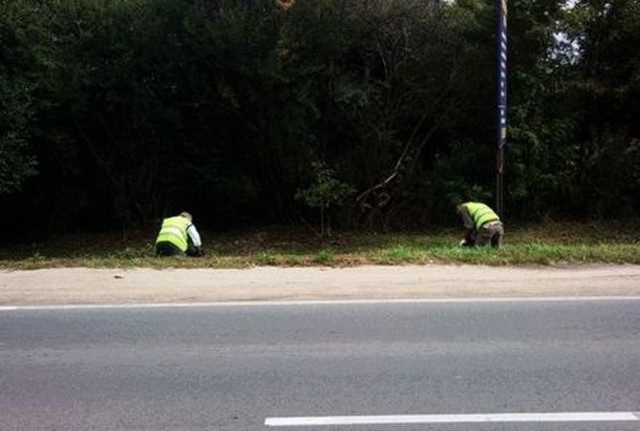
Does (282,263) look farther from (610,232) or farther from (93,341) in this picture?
(610,232)

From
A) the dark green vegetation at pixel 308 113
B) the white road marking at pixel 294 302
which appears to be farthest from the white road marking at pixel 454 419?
the dark green vegetation at pixel 308 113

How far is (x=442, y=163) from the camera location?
1891 cm

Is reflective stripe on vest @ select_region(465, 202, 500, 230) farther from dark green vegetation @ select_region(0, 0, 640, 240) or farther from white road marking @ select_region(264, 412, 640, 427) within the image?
white road marking @ select_region(264, 412, 640, 427)

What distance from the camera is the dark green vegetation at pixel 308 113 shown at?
57.8ft

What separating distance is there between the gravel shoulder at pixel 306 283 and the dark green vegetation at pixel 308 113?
219 inches

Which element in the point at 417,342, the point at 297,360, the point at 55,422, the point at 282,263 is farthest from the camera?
the point at 282,263

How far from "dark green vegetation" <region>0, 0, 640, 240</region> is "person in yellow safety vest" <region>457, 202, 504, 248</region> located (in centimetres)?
281

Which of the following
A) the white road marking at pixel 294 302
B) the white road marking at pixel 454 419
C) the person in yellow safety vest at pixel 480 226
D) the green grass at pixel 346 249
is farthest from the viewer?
the person in yellow safety vest at pixel 480 226

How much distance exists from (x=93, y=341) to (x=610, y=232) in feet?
44.2

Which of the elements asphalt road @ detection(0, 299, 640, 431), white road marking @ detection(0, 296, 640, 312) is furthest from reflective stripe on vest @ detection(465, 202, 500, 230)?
asphalt road @ detection(0, 299, 640, 431)

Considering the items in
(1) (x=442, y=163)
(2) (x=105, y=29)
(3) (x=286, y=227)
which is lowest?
(3) (x=286, y=227)

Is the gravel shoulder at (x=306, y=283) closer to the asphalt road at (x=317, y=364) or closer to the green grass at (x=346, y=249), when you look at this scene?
the green grass at (x=346, y=249)

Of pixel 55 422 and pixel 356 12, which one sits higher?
pixel 356 12

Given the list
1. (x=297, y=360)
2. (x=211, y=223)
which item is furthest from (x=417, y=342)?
(x=211, y=223)
